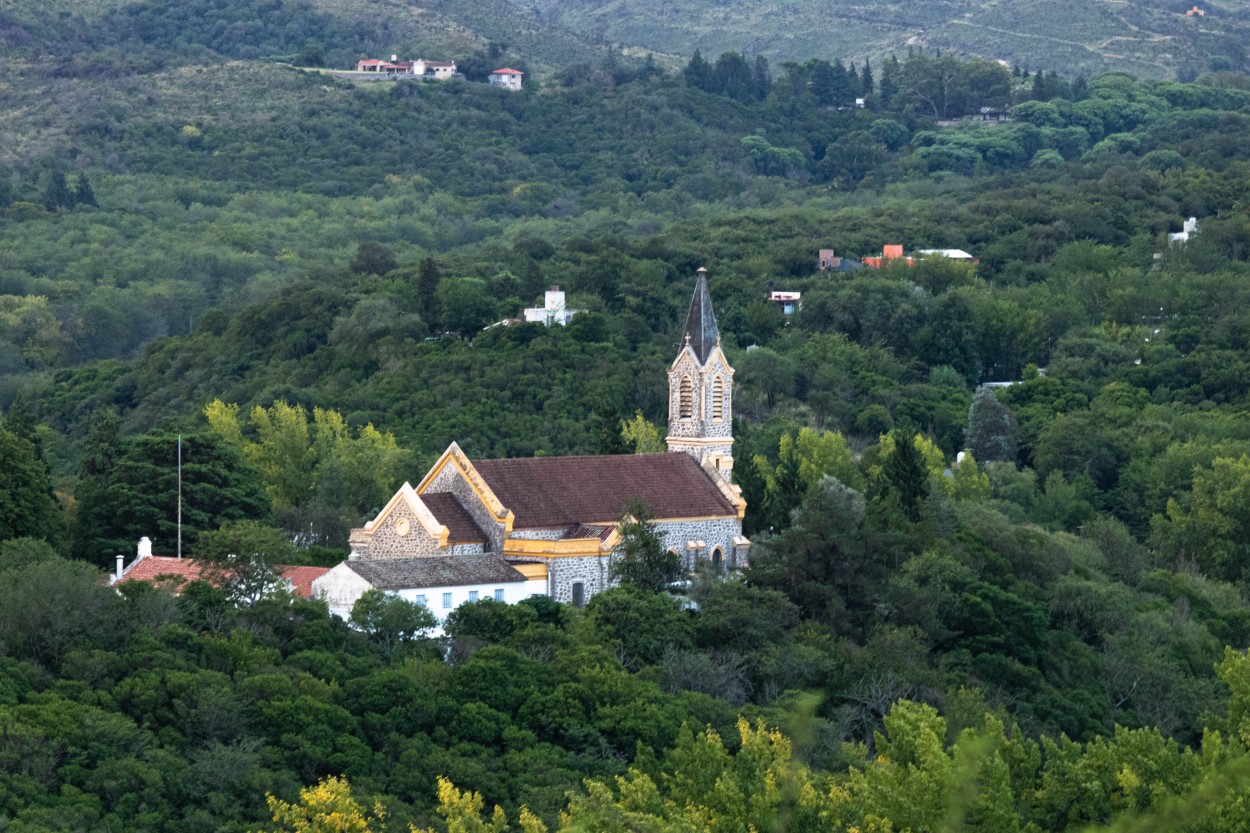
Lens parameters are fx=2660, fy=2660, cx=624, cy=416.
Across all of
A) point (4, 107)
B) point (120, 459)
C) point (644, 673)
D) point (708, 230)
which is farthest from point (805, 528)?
point (4, 107)

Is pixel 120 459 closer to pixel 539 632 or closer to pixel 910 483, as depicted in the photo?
pixel 539 632

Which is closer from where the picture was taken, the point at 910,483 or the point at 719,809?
the point at 719,809

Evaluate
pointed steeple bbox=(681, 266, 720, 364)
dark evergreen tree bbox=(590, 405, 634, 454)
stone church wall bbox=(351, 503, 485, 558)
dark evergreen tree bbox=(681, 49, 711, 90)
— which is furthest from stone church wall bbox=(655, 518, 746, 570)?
dark evergreen tree bbox=(681, 49, 711, 90)

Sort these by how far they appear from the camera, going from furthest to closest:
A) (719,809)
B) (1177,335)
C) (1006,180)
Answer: (1006,180) < (1177,335) < (719,809)

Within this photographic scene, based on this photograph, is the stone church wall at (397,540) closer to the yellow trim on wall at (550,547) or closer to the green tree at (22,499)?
the yellow trim on wall at (550,547)

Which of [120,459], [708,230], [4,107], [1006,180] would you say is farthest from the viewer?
[4,107]

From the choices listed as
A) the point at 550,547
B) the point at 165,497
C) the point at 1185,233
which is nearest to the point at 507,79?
the point at 1185,233

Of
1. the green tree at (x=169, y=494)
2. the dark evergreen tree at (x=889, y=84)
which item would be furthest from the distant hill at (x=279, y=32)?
→ the green tree at (x=169, y=494)
